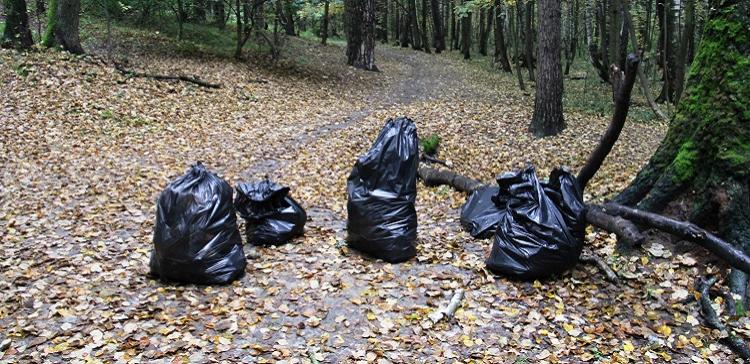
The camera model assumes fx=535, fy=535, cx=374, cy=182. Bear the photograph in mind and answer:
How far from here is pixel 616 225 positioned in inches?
160

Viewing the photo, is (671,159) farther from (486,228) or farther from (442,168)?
(442,168)

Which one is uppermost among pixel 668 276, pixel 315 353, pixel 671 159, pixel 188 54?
pixel 188 54

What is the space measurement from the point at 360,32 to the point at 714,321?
Answer: 15779mm

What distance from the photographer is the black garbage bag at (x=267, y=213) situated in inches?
201

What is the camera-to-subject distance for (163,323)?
3.73m

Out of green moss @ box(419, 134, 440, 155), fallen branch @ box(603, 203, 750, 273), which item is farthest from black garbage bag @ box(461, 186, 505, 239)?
green moss @ box(419, 134, 440, 155)

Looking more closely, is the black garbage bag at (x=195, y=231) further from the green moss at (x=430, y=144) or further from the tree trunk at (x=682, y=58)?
the tree trunk at (x=682, y=58)

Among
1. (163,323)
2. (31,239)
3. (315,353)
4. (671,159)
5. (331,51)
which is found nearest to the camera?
(315,353)

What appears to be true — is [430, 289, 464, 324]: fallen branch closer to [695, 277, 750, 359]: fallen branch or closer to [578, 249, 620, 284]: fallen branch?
[578, 249, 620, 284]: fallen branch

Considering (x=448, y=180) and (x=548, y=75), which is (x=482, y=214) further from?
(x=548, y=75)

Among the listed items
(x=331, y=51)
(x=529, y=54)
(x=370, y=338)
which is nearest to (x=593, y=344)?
(x=370, y=338)

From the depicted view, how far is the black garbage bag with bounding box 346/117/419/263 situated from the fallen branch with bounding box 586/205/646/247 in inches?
59.0

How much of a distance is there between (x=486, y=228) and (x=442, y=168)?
2810 mm

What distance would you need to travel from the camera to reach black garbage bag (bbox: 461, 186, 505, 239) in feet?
17.3
